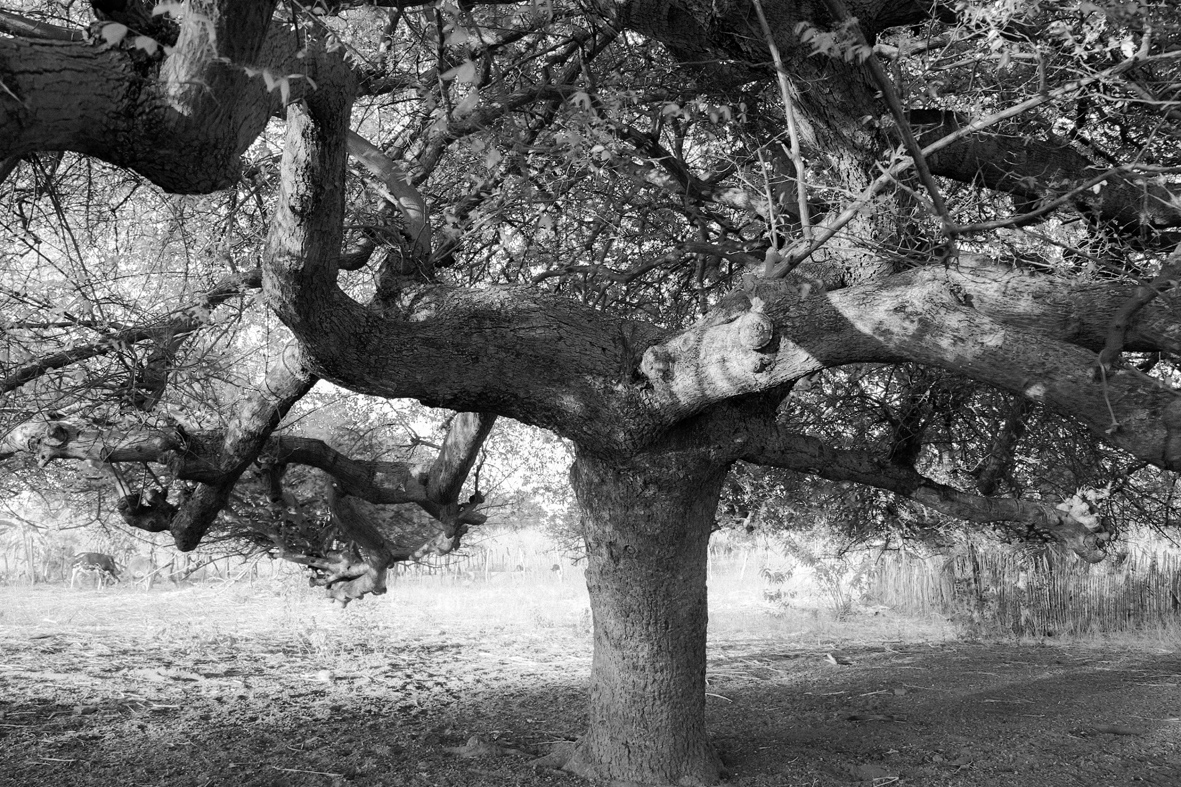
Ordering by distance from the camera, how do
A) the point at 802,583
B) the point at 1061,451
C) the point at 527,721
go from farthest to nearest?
the point at 802,583, the point at 1061,451, the point at 527,721

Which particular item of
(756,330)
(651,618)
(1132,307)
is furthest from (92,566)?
(1132,307)

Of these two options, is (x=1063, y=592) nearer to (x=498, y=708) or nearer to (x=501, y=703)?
(x=501, y=703)

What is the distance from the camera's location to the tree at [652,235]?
3098 millimetres

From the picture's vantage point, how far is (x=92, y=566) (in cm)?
1677

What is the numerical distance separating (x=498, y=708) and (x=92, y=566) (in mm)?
12852

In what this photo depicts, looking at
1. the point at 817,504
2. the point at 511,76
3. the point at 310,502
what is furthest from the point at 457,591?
the point at 511,76

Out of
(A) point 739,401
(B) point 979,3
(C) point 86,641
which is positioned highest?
(B) point 979,3

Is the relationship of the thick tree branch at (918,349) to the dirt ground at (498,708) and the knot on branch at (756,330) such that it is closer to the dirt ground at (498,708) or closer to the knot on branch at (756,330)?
the knot on branch at (756,330)

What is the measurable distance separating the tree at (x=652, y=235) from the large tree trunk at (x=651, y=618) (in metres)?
0.02

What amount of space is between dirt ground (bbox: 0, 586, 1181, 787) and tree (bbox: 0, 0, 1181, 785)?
119cm

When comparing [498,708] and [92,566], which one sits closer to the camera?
[498,708]

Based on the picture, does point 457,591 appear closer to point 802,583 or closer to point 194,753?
point 802,583

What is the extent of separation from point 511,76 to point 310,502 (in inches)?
205

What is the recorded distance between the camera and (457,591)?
19578mm
